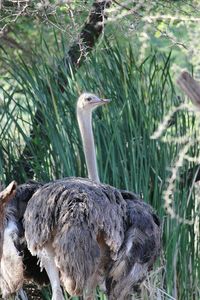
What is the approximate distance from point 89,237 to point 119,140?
1.82m

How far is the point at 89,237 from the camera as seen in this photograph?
17.7ft

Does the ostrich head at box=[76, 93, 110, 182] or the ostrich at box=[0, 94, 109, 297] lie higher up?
the ostrich head at box=[76, 93, 110, 182]

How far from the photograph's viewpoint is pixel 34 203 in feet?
18.4

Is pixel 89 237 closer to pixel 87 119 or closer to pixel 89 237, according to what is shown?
pixel 89 237

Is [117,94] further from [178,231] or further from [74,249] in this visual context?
[74,249]

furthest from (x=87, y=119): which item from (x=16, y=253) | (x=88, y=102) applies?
(x=16, y=253)

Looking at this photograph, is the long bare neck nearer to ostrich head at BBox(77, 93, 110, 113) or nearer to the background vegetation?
ostrich head at BBox(77, 93, 110, 113)

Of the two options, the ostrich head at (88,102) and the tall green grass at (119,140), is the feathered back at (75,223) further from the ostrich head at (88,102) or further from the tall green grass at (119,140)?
the tall green grass at (119,140)

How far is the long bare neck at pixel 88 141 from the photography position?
659 centimetres

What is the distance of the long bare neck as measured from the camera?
659 cm

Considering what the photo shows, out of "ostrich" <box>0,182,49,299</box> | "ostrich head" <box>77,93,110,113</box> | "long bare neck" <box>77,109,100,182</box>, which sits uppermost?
"ostrich head" <box>77,93,110,113</box>

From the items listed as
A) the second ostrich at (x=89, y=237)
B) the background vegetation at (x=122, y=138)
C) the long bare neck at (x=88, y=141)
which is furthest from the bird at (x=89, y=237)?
the background vegetation at (x=122, y=138)

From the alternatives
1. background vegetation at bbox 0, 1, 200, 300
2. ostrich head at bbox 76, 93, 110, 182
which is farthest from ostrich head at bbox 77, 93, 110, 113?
background vegetation at bbox 0, 1, 200, 300

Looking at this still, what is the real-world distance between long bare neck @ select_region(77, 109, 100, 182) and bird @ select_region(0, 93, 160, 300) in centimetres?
71
